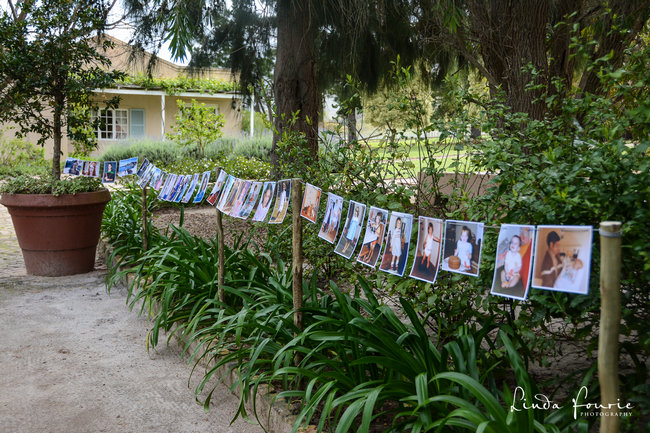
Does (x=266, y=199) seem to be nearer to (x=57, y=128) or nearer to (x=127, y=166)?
(x=127, y=166)

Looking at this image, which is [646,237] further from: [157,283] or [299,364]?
[157,283]

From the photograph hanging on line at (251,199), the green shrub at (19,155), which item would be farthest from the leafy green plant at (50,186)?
the green shrub at (19,155)

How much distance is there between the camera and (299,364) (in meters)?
2.95

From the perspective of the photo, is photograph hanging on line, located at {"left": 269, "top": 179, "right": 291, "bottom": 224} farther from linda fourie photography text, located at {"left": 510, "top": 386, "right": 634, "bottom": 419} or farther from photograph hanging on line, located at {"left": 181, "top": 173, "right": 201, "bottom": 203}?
linda fourie photography text, located at {"left": 510, "top": 386, "right": 634, "bottom": 419}

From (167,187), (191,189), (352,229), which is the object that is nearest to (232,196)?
(191,189)

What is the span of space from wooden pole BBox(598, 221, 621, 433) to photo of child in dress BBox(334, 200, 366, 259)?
131 centimetres

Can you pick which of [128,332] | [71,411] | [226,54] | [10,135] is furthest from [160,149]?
[71,411]

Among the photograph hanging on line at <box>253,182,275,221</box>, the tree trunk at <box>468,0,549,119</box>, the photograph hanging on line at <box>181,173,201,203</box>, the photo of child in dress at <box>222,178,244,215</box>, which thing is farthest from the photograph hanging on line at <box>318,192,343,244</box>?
the tree trunk at <box>468,0,549,119</box>

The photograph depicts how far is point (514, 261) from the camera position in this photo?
202 centimetres

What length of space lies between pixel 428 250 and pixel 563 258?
697 mm

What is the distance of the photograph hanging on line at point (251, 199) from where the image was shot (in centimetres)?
363

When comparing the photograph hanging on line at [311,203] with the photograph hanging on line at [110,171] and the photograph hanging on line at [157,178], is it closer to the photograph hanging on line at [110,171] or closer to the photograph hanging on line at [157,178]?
the photograph hanging on line at [157,178]

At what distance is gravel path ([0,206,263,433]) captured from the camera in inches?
120

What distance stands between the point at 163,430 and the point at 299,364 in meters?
0.78
